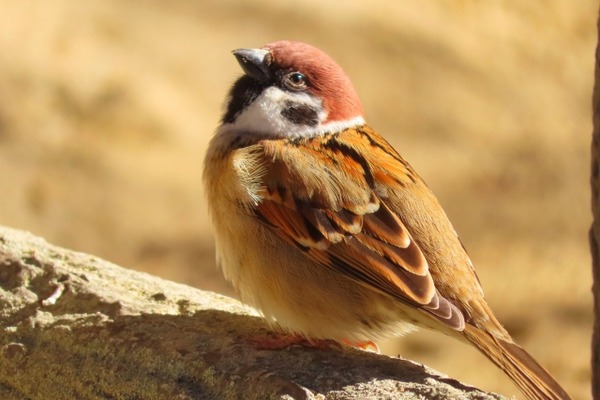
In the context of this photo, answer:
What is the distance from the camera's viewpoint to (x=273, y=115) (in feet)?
10.9

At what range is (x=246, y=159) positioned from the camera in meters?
3.16

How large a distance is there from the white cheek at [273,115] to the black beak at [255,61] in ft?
0.16

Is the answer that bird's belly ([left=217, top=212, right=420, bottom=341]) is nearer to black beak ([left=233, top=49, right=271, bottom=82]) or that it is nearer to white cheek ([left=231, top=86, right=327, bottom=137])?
white cheek ([left=231, top=86, right=327, bottom=137])

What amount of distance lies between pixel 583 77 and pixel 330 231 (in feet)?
14.4

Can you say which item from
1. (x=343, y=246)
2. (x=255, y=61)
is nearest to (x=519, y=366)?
(x=343, y=246)

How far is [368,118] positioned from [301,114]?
320 cm

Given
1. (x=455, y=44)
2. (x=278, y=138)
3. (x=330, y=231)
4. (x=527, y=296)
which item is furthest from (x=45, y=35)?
(x=330, y=231)

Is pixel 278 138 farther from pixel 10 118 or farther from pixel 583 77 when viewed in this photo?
pixel 583 77

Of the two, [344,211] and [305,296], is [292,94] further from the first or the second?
[305,296]

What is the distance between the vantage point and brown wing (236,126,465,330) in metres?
2.80

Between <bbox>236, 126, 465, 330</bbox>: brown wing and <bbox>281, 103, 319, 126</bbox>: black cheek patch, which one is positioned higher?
<bbox>281, 103, 319, 126</bbox>: black cheek patch

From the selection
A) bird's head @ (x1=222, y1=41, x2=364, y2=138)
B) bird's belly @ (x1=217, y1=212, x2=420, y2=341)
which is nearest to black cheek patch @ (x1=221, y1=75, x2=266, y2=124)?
bird's head @ (x1=222, y1=41, x2=364, y2=138)

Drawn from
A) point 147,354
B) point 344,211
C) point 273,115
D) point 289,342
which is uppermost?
point 273,115

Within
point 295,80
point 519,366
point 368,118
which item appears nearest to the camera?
point 519,366
